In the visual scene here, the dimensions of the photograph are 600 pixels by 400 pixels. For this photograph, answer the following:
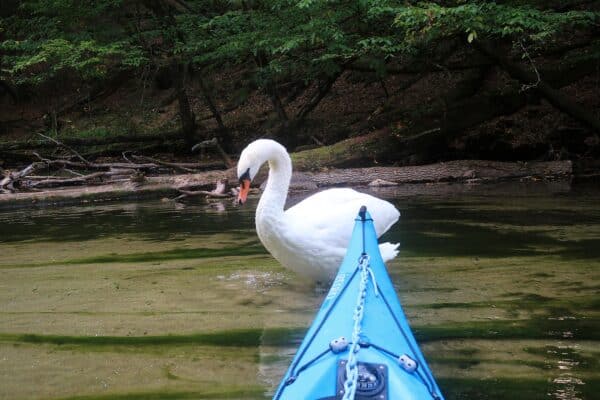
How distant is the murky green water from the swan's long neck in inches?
24.3

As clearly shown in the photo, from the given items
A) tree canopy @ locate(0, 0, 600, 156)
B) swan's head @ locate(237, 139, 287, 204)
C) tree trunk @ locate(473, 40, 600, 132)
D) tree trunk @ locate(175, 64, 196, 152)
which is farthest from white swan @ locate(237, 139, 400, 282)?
tree trunk @ locate(175, 64, 196, 152)

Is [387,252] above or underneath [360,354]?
underneath

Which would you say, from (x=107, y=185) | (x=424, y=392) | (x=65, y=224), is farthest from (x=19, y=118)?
(x=424, y=392)

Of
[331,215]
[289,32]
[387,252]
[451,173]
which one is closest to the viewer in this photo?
[331,215]

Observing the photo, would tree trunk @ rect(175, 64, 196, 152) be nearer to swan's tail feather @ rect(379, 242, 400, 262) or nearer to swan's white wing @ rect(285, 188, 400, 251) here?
swan's white wing @ rect(285, 188, 400, 251)

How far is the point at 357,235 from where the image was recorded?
345 cm

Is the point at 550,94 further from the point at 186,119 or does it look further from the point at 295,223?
the point at 186,119

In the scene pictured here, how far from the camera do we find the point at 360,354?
94.8 inches

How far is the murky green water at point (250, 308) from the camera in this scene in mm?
3322

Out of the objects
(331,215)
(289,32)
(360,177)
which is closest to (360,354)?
(331,215)

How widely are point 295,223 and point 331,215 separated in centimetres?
28

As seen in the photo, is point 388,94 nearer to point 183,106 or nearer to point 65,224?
point 183,106

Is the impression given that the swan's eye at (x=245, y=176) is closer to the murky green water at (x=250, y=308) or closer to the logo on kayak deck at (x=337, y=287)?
the murky green water at (x=250, y=308)

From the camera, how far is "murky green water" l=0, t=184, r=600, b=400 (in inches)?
131
